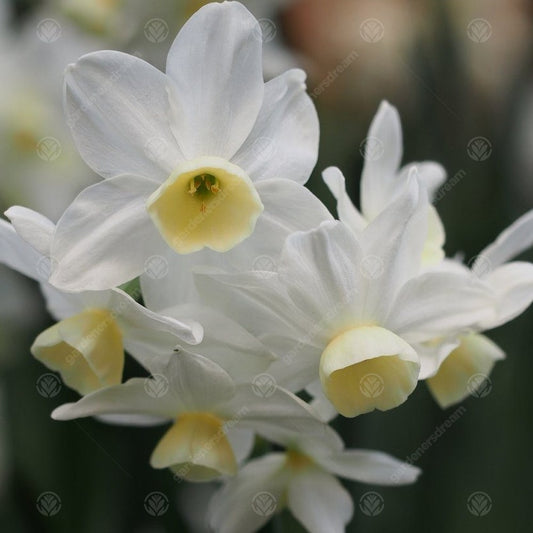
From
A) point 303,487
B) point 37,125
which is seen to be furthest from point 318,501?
point 37,125

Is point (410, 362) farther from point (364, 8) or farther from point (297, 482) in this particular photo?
point (364, 8)

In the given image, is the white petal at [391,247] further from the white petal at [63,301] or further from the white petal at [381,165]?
the white petal at [63,301]

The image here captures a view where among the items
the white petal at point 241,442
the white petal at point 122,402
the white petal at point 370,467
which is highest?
the white petal at point 370,467

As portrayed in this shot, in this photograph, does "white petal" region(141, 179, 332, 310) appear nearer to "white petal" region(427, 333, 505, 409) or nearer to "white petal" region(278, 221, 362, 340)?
"white petal" region(278, 221, 362, 340)

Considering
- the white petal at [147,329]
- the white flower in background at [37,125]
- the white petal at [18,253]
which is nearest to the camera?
the white petal at [147,329]

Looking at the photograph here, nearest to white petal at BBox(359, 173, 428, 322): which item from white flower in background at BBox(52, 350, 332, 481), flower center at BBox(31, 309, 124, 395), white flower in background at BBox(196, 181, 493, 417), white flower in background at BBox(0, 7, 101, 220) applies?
white flower in background at BBox(196, 181, 493, 417)

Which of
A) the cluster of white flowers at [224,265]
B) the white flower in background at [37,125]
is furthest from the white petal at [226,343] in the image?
the white flower in background at [37,125]

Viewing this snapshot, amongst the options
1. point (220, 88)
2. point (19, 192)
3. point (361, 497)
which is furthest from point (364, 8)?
point (220, 88)

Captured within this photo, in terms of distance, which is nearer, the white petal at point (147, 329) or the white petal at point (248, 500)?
the white petal at point (147, 329)
